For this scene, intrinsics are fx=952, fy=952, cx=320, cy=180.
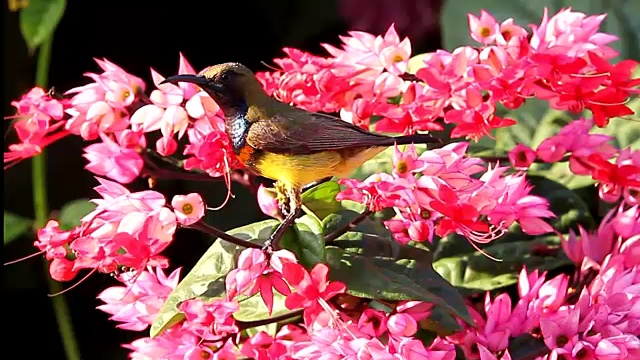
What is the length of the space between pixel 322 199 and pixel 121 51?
1085 millimetres

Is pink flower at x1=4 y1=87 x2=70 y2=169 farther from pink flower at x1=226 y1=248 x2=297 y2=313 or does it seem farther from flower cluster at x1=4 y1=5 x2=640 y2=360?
pink flower at x1=226 y1=248 x2=297 y2=313

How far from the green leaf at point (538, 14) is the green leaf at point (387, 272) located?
26.6 inches

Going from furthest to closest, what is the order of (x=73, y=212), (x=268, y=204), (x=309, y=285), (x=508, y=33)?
(x=73, y=212), (x=508, y=33), (x=268, y=204), (x=309, y=285)

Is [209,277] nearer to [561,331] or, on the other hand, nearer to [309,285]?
[309,285]

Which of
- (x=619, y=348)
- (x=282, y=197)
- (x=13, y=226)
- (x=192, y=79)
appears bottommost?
(x=13, y=226)

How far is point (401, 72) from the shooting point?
833 millimetres

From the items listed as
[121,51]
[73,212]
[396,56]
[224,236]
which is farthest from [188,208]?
[121,51]

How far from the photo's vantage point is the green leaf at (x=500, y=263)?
2.90ft

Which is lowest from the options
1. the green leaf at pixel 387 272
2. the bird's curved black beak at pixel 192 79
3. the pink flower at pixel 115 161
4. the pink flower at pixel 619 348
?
the pink flower at pixel 619 348

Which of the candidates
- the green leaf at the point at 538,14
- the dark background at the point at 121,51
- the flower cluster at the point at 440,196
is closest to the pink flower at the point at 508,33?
the flower cluster at the point at 440,196

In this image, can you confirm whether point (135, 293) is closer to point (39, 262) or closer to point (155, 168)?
point (155, 168)

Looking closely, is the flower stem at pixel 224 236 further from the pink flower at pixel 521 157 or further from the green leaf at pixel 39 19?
the green leaf at pixel 39 19

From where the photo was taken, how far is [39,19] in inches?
53.9

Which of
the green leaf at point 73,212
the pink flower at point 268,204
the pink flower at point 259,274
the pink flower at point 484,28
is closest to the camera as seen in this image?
the pink flower at point 259,274
